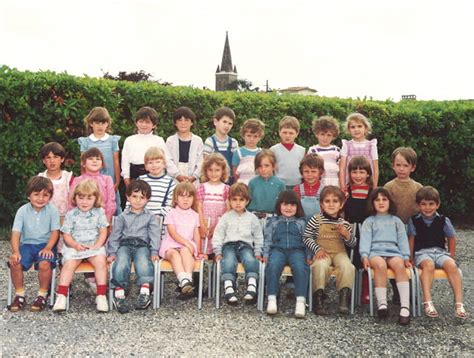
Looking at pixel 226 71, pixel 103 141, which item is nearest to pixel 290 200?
pixel 103 141

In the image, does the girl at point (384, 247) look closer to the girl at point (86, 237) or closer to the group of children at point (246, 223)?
the group of children at point (246, 223)

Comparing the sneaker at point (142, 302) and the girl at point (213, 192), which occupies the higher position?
the girl at point (213, 192)

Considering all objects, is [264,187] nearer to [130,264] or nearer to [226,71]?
[130,264]

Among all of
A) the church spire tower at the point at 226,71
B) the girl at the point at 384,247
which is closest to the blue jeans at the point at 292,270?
the girl at the point at 384,247

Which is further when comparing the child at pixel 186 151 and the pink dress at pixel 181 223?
the child at pixel 186 151

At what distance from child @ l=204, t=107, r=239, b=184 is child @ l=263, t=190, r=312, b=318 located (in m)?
1.07

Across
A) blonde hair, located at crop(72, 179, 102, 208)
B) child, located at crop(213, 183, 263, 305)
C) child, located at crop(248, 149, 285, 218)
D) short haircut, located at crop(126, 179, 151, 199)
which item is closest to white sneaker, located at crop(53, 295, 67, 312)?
blonde hair, located at crop(72, 179, 102, 208)

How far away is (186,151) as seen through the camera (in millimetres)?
6512

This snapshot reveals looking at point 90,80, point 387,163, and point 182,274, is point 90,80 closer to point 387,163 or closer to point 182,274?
point 182,274

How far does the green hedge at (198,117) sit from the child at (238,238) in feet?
9.19

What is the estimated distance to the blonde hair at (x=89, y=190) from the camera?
17.9ft

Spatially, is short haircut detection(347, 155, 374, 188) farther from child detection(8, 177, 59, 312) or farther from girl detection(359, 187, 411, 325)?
child detection(8, 177, 59, 312)

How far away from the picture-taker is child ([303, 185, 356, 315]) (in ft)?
17.1

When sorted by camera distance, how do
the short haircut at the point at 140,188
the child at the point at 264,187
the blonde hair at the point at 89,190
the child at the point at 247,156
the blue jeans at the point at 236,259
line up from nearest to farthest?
the blue jeans at the point at 236,259
the blonde hair at the point at 89,190
the short haircut at the point at 140,188
the child at the point at 264,187
the child at the point at 247,156
